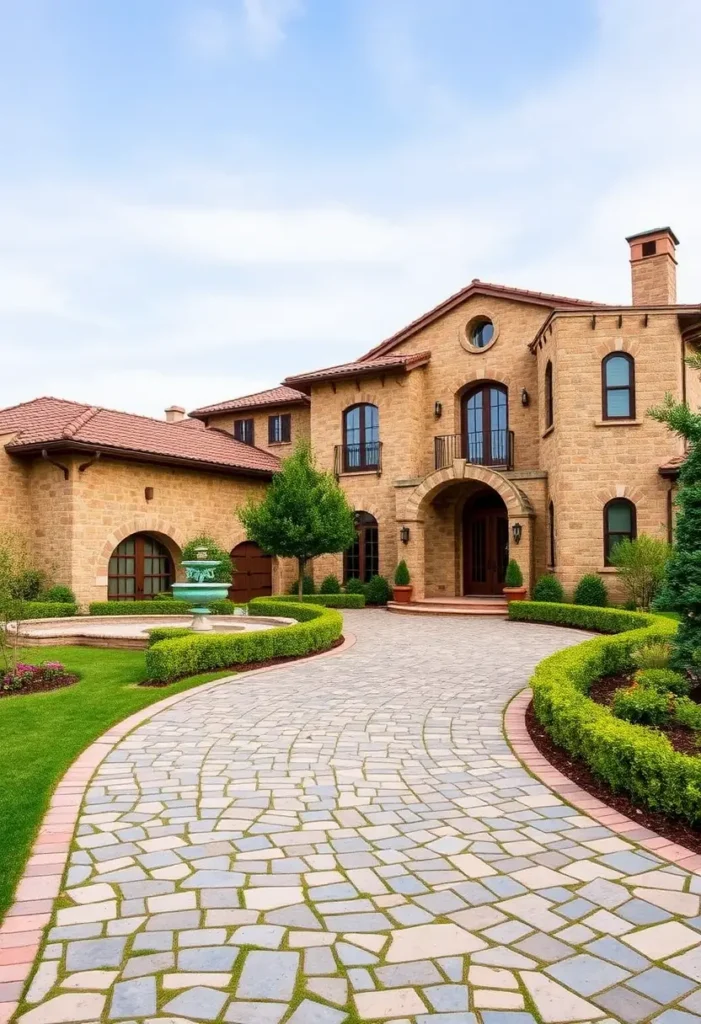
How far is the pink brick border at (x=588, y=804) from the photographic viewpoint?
417 cm

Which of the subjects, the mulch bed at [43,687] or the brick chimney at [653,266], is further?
the brick chimney at [653,266]

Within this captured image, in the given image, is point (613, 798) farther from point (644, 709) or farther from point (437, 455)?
point (437, 455)

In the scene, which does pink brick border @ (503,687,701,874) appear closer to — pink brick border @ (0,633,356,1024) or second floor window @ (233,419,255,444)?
pink brick border @ (0,633,356,1024)

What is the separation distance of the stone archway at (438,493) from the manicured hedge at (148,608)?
609 centimetres

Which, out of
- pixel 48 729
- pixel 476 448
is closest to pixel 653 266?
pixel 476 448

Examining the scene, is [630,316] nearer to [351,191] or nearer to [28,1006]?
[351,191]

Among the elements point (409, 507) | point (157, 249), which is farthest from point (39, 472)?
point (409, 507)

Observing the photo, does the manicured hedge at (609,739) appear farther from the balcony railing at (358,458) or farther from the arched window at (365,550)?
the balcony railing at (358,458)

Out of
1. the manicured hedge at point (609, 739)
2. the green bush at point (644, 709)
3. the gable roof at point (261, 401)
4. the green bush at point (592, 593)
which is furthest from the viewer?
the gable roof at point (261, 401)

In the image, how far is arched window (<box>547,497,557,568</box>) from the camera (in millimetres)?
19656

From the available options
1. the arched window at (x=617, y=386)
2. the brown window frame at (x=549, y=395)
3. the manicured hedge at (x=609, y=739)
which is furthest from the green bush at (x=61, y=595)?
the arched window at (x=617, y=386)

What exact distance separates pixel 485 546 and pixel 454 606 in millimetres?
3833

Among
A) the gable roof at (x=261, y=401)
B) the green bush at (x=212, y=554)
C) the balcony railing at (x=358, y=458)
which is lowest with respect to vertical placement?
the green bush at (x=212, y=554)

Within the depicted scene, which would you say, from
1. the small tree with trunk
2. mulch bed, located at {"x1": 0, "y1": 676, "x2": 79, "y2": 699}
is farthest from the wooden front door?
mulch bed, located at {"x1": 0, "y1": 676, "x2": 79, "y2": 699}
